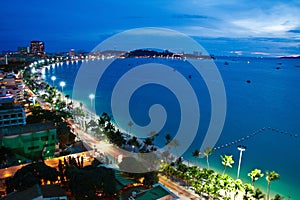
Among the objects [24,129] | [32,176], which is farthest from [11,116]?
[32,176]

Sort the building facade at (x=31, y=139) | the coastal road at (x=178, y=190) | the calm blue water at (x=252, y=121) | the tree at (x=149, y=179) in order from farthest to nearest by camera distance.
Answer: the calm blue water at (x=252, y=121)
the building facade at (x=31, y=139)
the coastal road at (x=178, y=190)
the tree at (x=149, y=179)

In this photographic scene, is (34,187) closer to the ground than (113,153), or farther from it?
farther from it

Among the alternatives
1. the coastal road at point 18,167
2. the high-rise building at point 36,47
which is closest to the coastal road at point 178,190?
the coastal road at point 18,167

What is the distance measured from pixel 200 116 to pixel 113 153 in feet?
68.4

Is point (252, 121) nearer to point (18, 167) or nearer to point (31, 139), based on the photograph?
point (31, 139)

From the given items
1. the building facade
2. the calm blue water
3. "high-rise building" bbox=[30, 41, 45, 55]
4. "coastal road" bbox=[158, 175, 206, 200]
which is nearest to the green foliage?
the building facade

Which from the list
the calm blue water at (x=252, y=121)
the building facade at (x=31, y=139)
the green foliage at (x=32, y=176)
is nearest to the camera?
the green foliage at (x=32, y=176)

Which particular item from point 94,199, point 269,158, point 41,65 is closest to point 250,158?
point 269,158

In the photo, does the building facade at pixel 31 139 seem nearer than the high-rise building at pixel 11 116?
Yes

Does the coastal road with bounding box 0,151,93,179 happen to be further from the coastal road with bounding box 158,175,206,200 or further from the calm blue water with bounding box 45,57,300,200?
the calm blue water with bounding box 45,57,300,200

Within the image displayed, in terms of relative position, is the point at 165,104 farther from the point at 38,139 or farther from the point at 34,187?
the point at 34,187

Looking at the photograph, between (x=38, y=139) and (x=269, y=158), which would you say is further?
(x=269, y=158)

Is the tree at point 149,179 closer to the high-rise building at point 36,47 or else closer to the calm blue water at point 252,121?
the calm blue water at point 252,121

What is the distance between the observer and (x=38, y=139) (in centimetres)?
1659
